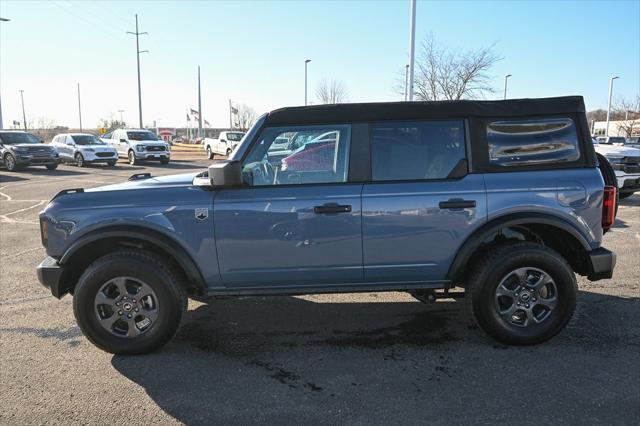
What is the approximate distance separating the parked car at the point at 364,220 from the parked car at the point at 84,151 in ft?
71.8

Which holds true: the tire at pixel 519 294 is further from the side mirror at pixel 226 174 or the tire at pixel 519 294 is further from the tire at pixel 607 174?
the side mirror at pixel 226 174

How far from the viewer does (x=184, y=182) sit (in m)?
4.21

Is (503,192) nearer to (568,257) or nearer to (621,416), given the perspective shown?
(568,257)

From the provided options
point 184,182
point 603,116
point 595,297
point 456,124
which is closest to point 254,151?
point 184,182

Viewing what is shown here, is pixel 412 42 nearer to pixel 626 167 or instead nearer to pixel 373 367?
pixel 626 167

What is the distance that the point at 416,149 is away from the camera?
3863 mm

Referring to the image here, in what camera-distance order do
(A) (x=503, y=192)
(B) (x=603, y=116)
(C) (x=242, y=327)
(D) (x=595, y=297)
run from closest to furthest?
(A) (x=503, y=192) → (C) (x=242, y=327) → (D) (x=595, y=297) → (B) (x=603, y=116)

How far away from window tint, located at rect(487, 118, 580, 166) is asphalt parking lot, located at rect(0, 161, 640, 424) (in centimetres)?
149

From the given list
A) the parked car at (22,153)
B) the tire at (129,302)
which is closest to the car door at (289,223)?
the tire at (129,302)

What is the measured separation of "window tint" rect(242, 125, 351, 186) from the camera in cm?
383

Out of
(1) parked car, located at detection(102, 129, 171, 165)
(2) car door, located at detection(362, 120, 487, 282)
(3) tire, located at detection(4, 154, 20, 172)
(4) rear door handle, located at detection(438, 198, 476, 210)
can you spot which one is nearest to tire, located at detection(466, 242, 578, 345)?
(2) car door, located at detection(362, 120, 487, 282)

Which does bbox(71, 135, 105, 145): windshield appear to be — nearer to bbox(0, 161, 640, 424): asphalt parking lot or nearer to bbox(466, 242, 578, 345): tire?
bbox(0, 161, 640, 424): asphalt parking lot

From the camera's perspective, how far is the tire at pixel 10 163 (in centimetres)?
2119

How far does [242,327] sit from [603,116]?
335ft
